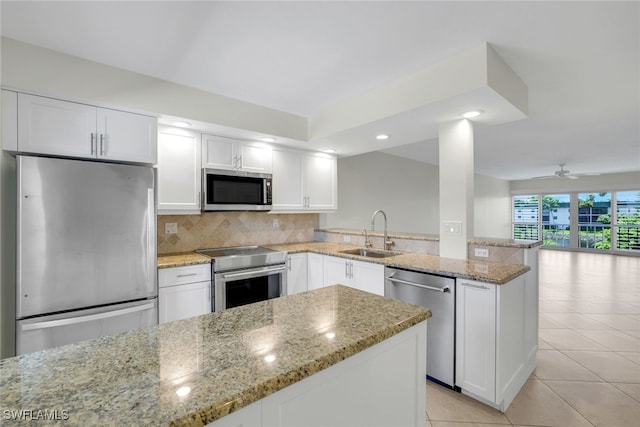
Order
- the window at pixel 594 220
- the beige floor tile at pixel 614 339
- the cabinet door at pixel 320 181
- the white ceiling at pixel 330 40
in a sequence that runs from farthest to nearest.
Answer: the window at pixel 594 220
the cabinet door at pixel 320 181
the beige floor tile at pixel 614 339
the white ceiling at pixel 330 40

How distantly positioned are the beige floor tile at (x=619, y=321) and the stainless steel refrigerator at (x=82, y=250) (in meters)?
4.85

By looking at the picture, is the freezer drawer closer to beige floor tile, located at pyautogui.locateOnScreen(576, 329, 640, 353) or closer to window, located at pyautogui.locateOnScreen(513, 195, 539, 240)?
beige floor tile, located at pyautogui.locateOnScreen(576, 329, 640, 353)

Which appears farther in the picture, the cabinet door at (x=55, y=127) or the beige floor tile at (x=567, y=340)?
the beige floor tile at (x=567, y=340)

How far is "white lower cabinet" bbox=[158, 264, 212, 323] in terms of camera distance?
247cm

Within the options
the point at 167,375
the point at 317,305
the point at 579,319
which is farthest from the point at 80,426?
the point at 579,319

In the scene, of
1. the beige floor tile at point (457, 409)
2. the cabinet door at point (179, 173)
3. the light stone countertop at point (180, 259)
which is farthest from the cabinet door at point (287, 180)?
the beige floor tile at point (457, 409)

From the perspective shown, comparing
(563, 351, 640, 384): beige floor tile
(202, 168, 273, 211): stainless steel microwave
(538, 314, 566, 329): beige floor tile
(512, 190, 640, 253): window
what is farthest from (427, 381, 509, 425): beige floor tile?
(512, 190, 640, 253): window

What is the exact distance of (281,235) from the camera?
404 centimetres

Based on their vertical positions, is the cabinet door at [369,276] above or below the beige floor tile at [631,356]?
above

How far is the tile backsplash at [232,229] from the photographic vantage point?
10.4ft

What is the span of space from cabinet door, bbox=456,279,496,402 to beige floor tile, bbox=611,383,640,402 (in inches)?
45.6

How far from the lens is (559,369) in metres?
2.53

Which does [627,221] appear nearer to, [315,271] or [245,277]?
[315,271]

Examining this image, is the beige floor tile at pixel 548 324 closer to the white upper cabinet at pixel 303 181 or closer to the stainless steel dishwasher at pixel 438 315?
the stainless steel dishwasher at pixel 438 315
